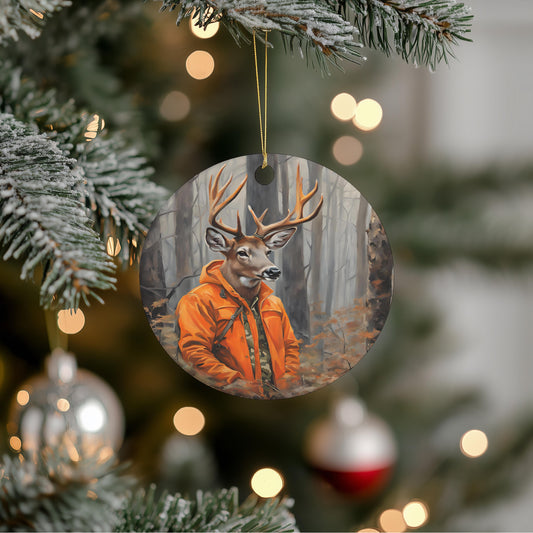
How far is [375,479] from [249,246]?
21.7 inches

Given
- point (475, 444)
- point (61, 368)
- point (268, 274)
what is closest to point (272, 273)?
point (268, 274)

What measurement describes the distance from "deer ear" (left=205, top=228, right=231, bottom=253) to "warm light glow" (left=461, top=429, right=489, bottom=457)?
688mm

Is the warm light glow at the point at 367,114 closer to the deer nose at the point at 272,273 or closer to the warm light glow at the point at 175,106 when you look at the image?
the warm light glow at the point at 175,106

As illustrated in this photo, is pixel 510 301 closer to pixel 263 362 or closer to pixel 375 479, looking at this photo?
pixel 375 479

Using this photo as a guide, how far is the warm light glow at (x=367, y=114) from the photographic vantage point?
2.76 feet

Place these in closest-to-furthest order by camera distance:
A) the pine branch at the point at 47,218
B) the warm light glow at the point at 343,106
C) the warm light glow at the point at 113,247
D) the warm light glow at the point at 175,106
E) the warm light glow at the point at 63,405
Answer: the pine branch at the point at 47,218 → the warm light glow at the point at 113,247 → the warm light glow at the point at 63,405 → the warm light glow at the point at 175,106 → the warm light glow at the point at 343,106

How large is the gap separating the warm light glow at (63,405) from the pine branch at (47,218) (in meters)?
0.32

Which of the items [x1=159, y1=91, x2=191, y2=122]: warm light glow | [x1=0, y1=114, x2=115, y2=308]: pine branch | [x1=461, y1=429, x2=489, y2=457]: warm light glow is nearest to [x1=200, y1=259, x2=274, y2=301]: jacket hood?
[x1=0, y1=114, x2=115, y2=308]: pine branch

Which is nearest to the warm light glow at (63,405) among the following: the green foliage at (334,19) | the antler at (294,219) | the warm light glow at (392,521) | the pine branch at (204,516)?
the pine branch at (204,516)

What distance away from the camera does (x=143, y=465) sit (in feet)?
2.69

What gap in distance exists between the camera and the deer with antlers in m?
0.41

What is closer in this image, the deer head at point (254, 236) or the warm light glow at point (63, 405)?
the deer head at point (254, 236)

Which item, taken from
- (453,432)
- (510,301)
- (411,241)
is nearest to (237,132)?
(411,241)

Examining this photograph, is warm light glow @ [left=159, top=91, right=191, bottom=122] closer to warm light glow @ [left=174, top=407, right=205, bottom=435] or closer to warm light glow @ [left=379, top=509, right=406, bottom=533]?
warm light glow @ [left=174, top=407, right=205, bottom=435]
